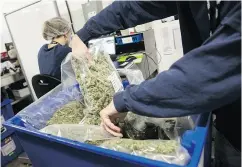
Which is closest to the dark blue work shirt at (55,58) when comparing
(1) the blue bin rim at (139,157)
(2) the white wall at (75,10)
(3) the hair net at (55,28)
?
(3) the hair net at (55,28)

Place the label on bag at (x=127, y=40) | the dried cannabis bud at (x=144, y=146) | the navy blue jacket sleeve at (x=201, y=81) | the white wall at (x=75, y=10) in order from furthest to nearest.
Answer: the white wall at (x=75, y=10) → the label on bag at (x=127, y=40) → the dried cannabis bud at (x=144, y=146) → the navy blue jacket sleeve at (x=201, y=81)

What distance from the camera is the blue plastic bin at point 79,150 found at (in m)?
0.48

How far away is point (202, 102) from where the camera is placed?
0.44 m

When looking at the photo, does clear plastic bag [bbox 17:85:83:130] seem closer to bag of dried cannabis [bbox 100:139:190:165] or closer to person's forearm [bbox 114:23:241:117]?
bag of dried cannabis [bbox 100:139:190:165]

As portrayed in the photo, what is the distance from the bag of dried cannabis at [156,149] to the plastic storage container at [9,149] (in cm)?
174

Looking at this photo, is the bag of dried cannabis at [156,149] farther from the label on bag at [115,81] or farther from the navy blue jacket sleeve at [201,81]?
the label on bag at [115,81]

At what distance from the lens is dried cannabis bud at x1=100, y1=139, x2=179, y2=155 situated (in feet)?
1.75

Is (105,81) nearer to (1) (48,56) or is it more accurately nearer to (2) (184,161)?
(2) (184,161)

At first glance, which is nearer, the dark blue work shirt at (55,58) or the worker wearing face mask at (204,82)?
the worker wearing face mask at (204,82)

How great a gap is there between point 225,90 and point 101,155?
0.35 meters

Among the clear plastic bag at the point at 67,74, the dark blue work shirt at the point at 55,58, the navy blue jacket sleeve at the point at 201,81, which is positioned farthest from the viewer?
the dark blue work shirt at the point at 55,58

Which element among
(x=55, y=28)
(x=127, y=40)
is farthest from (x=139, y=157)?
(x=127, y=40)

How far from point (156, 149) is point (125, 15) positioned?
56cm

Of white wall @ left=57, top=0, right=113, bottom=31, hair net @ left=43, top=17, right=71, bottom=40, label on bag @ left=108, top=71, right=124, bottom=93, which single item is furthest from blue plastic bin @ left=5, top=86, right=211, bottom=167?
white wall @ left=57, top=0, right=113, bottom=31
